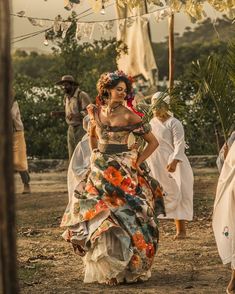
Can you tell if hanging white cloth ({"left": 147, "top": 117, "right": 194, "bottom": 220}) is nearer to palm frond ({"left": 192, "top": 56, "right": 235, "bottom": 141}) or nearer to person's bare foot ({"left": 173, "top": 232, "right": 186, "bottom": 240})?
person's bare foot ({"left": 173, "top": 232, "right": 186, "bottom": 240})

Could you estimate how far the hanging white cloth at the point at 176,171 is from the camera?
41.7ft

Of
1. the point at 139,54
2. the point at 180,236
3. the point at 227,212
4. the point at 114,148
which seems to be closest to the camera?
the point at 227,212

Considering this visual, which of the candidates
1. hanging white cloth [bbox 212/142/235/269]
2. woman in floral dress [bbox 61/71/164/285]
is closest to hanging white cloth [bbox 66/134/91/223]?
woman in floral dress [bbox 61/71/164/285]

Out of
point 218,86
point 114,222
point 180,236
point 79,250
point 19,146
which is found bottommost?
point 180,236

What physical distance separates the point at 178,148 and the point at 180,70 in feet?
53.4

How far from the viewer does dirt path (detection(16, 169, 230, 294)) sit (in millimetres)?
9695

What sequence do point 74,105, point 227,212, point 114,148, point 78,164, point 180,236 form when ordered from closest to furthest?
point 227,212 → point 114,148 → point 180,236 → point 78,164 → point 74,105

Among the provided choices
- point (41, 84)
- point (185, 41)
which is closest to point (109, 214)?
Answer: point (41, 84)

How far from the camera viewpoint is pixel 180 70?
28.8 m

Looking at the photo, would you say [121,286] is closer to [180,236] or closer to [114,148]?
[114,148]

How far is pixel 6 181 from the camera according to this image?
420 cm

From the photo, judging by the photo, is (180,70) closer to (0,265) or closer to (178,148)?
(178,148)

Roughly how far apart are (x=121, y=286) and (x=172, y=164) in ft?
9.46

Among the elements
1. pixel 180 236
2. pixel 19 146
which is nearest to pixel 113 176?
pixel 180 236
